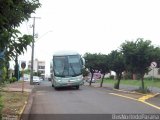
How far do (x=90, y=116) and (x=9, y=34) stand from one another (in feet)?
24.1

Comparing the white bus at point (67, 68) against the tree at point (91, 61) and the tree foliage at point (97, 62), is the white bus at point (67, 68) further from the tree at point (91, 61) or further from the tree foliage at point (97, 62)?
the tree at point (91, 61)

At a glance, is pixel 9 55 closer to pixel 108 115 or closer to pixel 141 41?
pixel 108 115

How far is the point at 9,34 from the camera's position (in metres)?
10.7

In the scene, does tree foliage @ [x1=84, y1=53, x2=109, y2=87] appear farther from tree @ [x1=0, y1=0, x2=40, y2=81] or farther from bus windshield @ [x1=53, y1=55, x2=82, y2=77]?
tree @ [x1=0, y1=0, x2=40, y2=81]

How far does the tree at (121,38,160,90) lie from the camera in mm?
37625

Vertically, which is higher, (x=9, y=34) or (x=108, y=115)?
(x=9, y=34)

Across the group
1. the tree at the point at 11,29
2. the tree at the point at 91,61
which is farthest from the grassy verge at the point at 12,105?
the tree at the point at 91,61

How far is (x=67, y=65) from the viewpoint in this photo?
43.3 meters

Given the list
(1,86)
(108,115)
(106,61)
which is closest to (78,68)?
(106,61)

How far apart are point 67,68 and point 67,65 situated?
1.10ft

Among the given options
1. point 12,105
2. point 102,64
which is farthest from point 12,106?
point 102,64

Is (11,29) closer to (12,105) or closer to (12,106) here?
(12,106)

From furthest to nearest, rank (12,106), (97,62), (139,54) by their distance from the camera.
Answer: (97,62), (139,54), (12,106)

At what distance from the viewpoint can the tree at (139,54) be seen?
37.6 m
